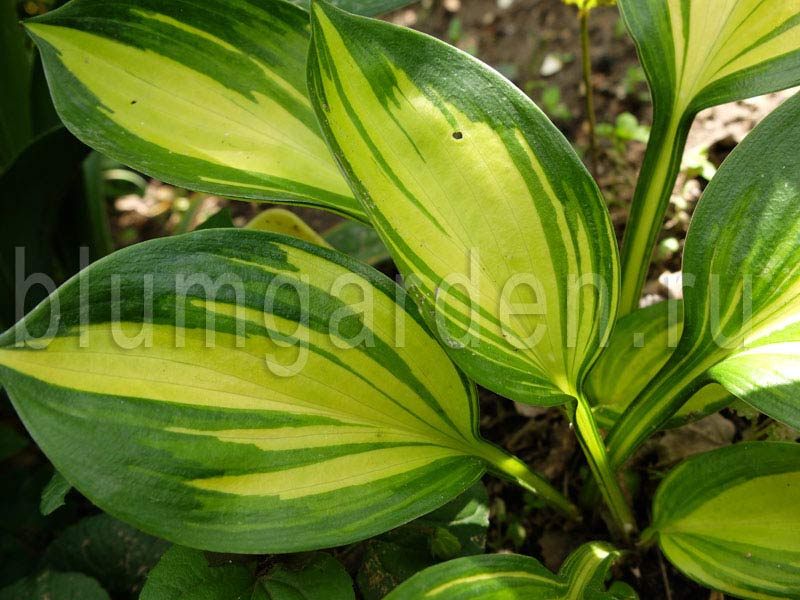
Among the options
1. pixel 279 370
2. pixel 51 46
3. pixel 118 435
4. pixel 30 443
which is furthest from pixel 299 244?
pixel 30 443

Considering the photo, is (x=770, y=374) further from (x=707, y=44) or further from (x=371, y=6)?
(x=371, y=6)

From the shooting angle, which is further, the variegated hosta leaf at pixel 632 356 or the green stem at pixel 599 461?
the variegated hosta leaf at pixel 632 356

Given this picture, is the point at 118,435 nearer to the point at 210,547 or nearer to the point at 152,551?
the point at 210,547

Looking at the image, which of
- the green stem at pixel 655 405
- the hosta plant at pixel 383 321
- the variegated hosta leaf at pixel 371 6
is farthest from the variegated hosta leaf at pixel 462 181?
the variegated hosta leaf at pixel 371 6

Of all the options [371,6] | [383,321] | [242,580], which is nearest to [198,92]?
[371,6]

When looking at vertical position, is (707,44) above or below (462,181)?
above

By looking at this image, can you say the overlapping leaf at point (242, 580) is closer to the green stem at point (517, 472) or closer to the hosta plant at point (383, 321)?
the hosta plant at point (383, 321)
